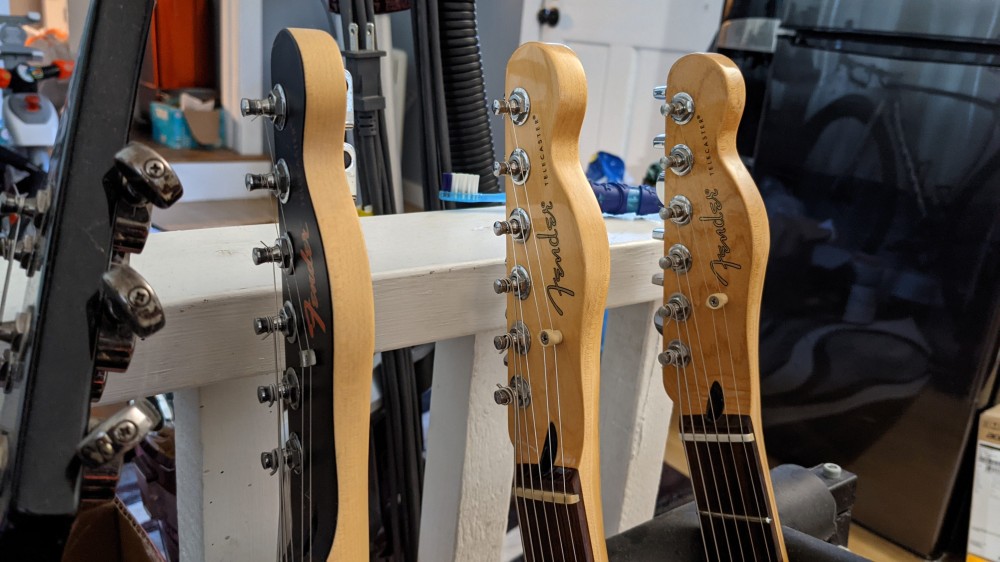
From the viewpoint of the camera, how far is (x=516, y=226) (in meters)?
0.60

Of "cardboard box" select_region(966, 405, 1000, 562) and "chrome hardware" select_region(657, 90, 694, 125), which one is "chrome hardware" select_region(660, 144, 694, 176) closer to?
"chrome hardware" select_region(657, 90, 694, 125)

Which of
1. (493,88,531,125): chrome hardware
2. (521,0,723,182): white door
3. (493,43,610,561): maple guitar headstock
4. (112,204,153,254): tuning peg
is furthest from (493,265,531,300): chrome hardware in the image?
(521,0,723,182): white door

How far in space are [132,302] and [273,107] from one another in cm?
19

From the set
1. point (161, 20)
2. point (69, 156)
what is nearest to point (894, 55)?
point (69, 156)

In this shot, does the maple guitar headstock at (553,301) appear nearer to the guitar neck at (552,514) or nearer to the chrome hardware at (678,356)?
the guitar neck at (552,514)

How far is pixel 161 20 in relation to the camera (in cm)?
219

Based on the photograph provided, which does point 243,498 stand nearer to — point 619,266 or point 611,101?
point 619,266

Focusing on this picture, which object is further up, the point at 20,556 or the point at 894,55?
the point at 894,55

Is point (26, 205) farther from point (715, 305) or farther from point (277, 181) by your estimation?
point (715, 305)

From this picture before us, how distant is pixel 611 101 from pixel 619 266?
5.63 ft

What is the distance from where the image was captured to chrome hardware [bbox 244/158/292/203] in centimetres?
44

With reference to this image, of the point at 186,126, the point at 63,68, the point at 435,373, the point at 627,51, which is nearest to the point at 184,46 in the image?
the point at 186,126

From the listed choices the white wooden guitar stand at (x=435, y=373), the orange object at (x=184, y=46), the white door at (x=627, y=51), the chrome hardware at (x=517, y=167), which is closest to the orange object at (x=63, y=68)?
the orange object at (x=184, y=46)

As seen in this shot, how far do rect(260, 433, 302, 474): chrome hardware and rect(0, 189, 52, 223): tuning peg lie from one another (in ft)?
0.67
